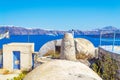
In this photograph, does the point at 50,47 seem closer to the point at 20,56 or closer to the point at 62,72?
the point at 20,56

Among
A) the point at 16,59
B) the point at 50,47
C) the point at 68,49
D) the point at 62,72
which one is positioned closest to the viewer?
the point at 62,72

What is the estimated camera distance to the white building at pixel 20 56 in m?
24.8

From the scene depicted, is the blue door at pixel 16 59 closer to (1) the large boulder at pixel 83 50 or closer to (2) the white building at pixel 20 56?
(2) the white building at pixel 20 56

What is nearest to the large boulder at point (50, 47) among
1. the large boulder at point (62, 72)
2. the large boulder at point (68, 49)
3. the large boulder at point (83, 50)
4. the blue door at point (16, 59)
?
the large boulder at point (83, 50)

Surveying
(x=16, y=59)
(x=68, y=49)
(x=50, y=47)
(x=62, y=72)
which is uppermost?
(x=62, y=72)

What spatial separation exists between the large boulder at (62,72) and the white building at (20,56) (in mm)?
20424

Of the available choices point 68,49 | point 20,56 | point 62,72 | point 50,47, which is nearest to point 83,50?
point 50,47

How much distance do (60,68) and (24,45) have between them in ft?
68.7

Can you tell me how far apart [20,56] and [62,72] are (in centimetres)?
2138

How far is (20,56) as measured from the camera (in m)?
25.1

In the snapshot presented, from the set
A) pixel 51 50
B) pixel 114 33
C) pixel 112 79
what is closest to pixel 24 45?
pixel 51 50

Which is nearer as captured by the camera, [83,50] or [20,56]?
[83,50]

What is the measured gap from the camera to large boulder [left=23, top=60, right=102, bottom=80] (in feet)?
12.8

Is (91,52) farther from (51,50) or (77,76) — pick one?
(77,76)
